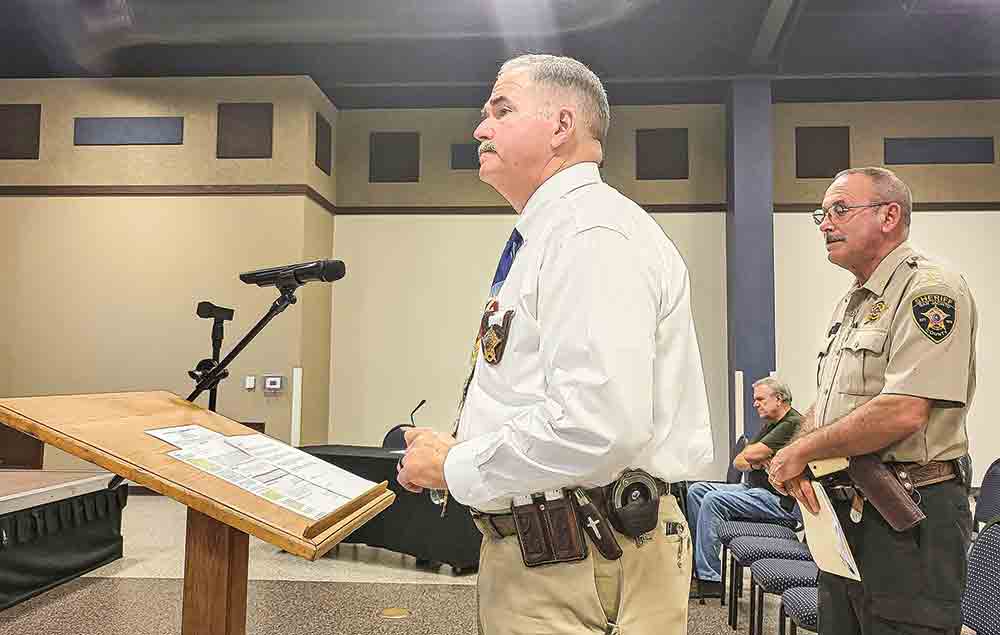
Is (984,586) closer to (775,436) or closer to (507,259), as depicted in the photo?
(507,259)

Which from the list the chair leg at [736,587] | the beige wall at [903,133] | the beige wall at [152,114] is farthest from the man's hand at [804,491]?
the beige wall at [903,133]

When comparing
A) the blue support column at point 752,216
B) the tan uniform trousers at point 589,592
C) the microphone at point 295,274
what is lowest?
the tan uniform trousers at point 589,592

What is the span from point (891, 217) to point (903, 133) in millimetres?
6980

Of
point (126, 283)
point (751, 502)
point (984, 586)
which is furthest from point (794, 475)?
point (126, 283)

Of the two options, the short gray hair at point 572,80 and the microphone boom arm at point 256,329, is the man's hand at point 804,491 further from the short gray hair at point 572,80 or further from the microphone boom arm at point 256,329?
the microphone boom arm at point 256,329

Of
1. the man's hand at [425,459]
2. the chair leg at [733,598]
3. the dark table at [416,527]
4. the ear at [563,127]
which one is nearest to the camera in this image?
the man's hand at [425,459]

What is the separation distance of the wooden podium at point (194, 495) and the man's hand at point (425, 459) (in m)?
0.22

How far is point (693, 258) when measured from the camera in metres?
8.35

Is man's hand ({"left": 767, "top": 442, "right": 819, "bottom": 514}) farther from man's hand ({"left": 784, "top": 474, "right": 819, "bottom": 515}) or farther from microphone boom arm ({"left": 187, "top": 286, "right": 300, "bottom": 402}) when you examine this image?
microphone boom arm ({"left": 187, "top": 286, "right": 300, "bottom": 402})

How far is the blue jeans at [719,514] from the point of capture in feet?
14.7

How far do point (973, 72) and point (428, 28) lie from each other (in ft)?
16.5

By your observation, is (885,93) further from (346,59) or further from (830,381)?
(830,381)

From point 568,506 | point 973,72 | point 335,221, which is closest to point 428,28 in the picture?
point 335,221

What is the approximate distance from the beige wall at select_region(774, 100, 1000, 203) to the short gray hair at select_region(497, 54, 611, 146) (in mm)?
7273
